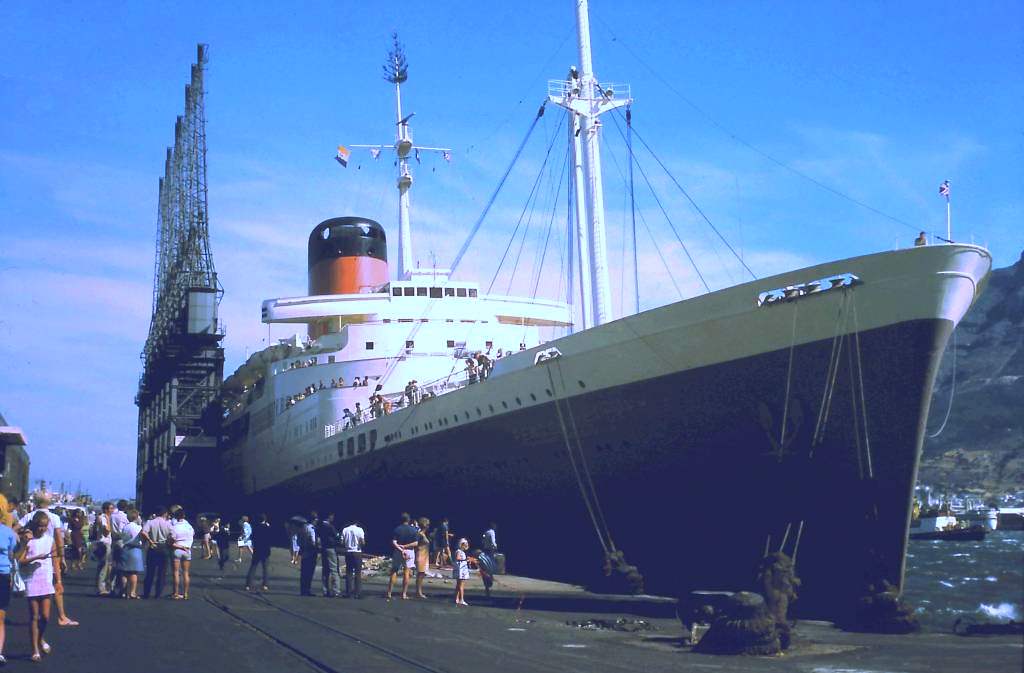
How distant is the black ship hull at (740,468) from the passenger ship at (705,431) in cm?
3

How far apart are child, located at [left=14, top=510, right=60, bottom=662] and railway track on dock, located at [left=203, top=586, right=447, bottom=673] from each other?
223 centimetres

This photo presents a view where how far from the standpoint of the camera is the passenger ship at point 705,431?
16375mm

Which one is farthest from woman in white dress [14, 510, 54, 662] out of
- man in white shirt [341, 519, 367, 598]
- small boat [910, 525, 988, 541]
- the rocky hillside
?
the rocky hillside

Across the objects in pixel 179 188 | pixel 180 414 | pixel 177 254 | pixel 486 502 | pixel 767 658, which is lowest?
pixel 767 658

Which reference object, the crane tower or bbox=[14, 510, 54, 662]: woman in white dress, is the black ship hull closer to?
bbox=[14, 510, 54, 662]: woman in white dress

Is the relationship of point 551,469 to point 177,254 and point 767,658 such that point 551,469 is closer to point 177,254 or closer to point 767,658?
point 767,658

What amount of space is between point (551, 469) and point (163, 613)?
911cm

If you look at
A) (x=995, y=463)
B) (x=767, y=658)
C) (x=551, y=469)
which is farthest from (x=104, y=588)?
(x=995, y=463)

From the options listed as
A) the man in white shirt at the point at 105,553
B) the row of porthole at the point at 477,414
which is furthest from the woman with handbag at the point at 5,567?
the row of porthole at the point at 477,414

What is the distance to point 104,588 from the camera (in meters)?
17.1

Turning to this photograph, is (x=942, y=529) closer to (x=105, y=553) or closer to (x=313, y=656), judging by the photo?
(x=105, y=553)

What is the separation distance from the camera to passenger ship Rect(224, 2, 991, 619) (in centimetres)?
1638

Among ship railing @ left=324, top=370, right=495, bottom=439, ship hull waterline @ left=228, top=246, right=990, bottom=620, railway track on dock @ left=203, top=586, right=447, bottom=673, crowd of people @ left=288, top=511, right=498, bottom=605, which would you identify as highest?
ship railing @ left=324, top=370, right=495, bottom=439

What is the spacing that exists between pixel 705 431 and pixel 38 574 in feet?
35.9
